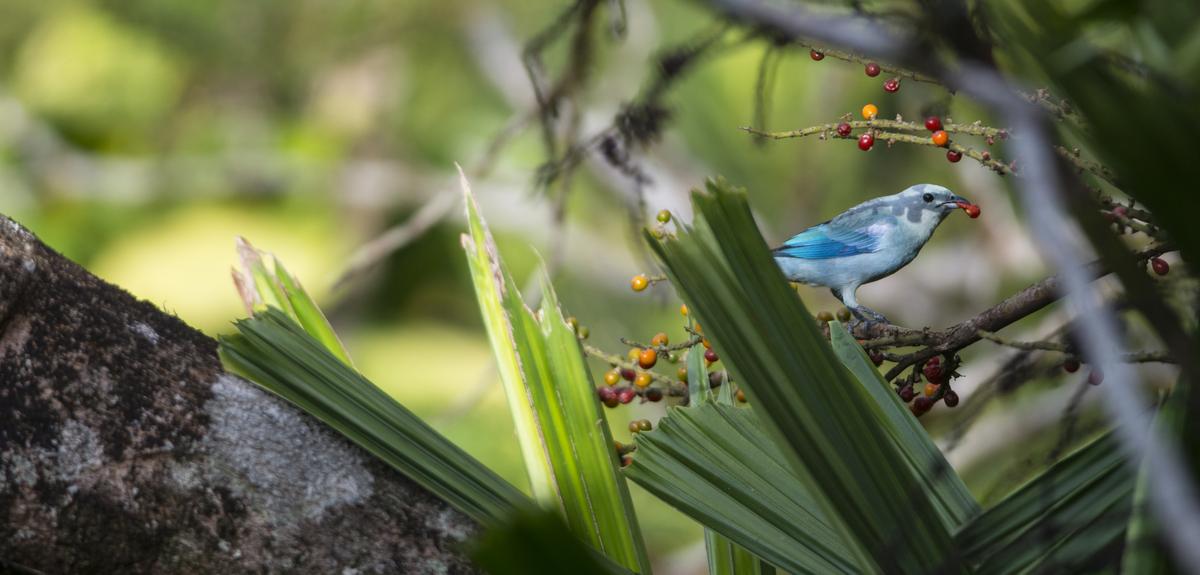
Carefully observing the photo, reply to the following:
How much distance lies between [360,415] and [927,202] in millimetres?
440

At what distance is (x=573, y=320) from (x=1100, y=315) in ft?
1.75

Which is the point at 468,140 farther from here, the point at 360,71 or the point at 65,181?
the point at 65,181

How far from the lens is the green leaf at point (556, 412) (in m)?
0.79

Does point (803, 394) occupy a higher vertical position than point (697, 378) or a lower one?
lower

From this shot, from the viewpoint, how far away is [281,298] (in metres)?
0.87

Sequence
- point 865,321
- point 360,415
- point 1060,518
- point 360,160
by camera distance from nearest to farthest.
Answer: point 1060,518, point 360,415, point 865,321, point 360,160

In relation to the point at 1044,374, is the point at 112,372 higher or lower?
higher

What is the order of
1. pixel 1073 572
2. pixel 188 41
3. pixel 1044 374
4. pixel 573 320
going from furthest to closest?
pixel 188 41, pixel 573 320, pixel 1044 374, pixel 1073 572

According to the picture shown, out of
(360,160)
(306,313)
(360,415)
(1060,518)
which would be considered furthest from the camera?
(360,160)

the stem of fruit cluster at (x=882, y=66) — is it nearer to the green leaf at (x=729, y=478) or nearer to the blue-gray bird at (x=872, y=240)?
the blue-gray bird at (x=872, y=240)

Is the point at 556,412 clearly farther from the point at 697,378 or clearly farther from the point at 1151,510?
the point at 1151,510

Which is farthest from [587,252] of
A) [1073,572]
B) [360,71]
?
[1073,572]

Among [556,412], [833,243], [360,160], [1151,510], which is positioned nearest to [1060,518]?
[1151,510]

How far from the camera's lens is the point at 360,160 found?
16.7ft
